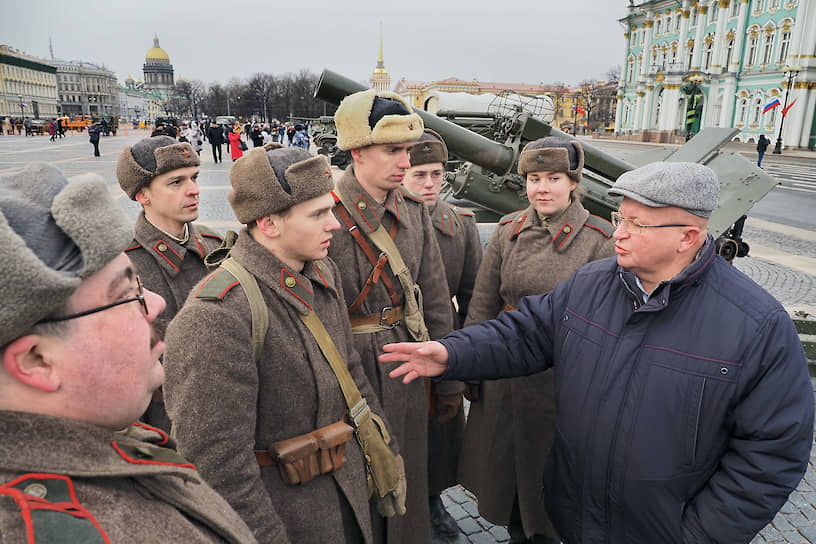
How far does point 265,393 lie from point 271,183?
2.17 ft

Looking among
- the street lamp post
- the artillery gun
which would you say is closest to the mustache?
the artillery gun

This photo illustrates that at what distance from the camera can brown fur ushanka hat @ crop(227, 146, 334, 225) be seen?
1782mm

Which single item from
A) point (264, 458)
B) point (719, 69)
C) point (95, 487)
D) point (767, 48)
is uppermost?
point (767, 48)

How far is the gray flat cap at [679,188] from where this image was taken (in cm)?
185

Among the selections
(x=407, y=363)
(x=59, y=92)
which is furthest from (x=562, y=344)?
(x=59, y=92)

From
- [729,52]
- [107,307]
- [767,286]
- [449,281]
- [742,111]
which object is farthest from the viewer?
[729,52]

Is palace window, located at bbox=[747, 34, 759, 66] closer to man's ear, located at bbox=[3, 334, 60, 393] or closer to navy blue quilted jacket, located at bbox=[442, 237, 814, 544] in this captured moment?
navy blue quilted jacket, located at bbox=[442, 237, 814, 544]

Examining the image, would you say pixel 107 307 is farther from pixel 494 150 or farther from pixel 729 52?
pixel 729 52

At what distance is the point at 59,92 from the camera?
11256 centimetres

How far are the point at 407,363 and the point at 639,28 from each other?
6750 cm

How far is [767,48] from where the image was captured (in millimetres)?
42156

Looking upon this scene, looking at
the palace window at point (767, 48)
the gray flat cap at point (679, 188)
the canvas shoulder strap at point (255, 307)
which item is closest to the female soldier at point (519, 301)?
the gray flat cap at point (679, 188)

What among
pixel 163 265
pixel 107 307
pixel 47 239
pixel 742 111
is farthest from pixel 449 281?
pixel 742 111

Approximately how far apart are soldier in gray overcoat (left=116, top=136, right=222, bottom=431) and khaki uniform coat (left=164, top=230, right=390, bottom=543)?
100cm
